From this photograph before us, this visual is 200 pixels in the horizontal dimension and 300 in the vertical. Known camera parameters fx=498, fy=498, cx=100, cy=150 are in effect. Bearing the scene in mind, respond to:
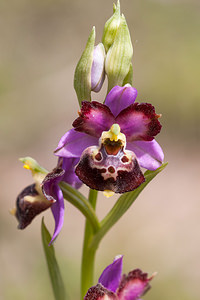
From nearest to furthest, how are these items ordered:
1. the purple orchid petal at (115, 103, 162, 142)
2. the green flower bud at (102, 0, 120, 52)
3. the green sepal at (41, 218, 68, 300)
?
the purple orchid petal at (115, 103, 162, 142) < the green flower bud at (102, 0, 120, 52) < the green sepal at (41, 218, 68, 300)

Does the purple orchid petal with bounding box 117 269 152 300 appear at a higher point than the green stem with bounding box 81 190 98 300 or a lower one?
lower

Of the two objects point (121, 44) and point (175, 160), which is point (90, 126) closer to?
point (121, 44)

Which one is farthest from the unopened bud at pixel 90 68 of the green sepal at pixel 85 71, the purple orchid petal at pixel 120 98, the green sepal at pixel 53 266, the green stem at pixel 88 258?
the green sepal at pixel 53 266

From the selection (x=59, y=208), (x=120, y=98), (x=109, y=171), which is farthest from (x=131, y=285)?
(x=120, y=98)

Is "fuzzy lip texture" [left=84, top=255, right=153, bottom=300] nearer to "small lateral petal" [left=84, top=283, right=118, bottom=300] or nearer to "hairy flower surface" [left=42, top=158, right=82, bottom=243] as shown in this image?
"small lateral petal" [left=84, top=283, right=118, bottom=300]

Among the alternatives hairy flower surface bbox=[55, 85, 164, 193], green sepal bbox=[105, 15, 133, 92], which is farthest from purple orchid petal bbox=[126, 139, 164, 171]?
green sepal bbox=[105, 15, 133, 92]

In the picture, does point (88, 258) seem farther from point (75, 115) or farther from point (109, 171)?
point (75, 115)
